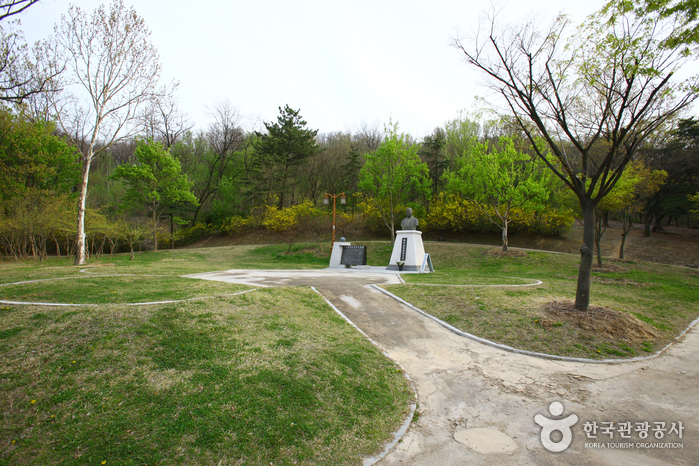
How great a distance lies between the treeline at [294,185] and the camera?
18.0 meters

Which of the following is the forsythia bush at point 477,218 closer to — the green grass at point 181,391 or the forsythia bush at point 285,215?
the forsythia bush at point 285,215

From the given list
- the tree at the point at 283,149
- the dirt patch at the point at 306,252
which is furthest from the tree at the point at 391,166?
the tree at the point at 283,149

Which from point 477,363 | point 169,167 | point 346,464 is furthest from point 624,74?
point 169,167

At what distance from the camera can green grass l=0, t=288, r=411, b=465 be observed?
9.32 feet

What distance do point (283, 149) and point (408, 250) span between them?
22.8 meters

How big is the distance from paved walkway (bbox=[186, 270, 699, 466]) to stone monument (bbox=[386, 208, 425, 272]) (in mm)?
8935

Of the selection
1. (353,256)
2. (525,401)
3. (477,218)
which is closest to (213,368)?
(525,401)

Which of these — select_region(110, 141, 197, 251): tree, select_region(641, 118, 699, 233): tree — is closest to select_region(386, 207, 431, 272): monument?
select_region(110, 141, 197, 251): tree

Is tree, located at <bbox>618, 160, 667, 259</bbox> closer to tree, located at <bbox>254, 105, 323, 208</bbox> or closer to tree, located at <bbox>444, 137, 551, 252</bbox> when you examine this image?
tree, located at <bbox>444, 137, 551, 252</bbox>

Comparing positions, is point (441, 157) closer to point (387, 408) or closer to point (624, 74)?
point (624, 74)

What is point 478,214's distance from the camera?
→ 27.1 m

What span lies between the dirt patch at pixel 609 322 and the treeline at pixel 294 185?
515 cm

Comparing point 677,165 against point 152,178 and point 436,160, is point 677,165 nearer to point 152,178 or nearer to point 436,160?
point 436,160

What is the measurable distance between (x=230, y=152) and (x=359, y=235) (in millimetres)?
19379
